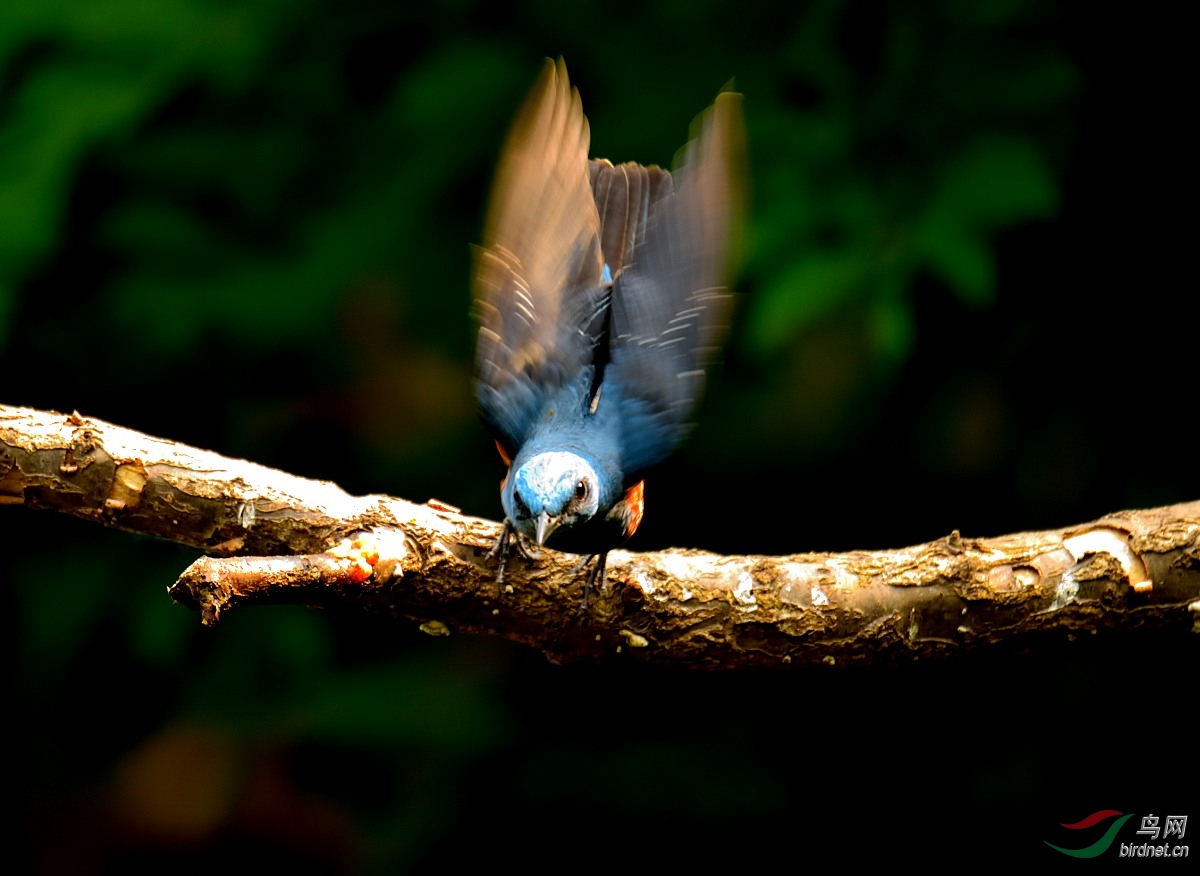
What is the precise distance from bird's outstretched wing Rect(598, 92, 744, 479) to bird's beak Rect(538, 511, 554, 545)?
436 mm

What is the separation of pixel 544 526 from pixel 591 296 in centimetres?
71

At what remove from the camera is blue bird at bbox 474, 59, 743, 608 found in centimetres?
280

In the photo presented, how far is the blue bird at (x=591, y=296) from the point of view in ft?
9.18

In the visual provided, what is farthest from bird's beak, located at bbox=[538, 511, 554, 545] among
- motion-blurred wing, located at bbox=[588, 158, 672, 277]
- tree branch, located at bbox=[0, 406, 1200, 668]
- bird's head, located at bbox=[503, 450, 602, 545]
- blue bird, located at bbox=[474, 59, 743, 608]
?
motion-blurred wing, located at bbox=[588, 158, 672, 277]

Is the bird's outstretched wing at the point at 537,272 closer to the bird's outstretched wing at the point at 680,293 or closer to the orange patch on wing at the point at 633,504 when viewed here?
the bird's outstretched wing at the point at 680,293

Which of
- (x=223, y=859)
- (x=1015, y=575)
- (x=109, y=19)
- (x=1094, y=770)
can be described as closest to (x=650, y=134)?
(x=109, y=19)

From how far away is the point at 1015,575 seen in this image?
2.52m

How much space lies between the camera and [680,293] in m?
2.86

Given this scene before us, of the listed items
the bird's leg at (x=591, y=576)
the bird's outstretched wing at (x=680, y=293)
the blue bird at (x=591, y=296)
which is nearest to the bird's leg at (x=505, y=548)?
the bird's leg at (x=591, y=576)

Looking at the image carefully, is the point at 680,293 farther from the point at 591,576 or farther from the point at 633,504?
the point at 591,576

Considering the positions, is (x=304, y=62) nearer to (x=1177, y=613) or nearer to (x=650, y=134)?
(x=650, y=134)

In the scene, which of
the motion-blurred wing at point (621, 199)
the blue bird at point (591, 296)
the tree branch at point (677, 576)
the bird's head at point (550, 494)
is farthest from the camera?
the motion-blurred wing at point (621, 199)

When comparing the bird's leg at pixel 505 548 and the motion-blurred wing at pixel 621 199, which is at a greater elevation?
the motion-blurred wing at pixel 621 199

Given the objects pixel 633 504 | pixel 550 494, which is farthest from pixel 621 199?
pixel 550 494
